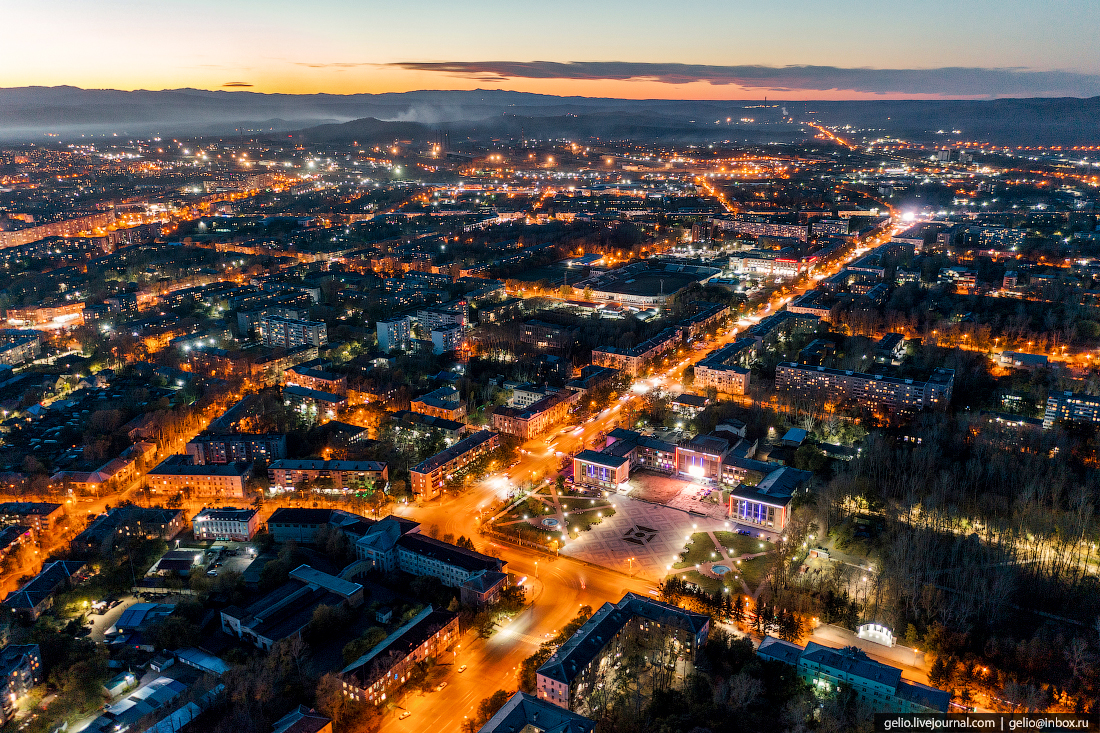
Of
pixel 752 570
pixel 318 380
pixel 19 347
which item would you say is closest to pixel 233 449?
pixel 318 380

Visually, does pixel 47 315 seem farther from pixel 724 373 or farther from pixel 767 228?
pixel 767 228

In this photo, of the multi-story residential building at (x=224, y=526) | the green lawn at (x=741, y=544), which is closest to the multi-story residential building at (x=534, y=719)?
the green lawn at (x=741, y=544)

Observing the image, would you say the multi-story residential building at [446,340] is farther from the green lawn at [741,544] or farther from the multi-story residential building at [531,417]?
the green lawn at [741,544]

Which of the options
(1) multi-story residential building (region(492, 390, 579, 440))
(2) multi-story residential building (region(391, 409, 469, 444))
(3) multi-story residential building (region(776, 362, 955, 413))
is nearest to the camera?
(2) multi-story residential building (region(391, 409, 469, 444))

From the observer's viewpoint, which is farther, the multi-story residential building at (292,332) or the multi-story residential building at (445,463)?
the multi-story residential building at (292,332)

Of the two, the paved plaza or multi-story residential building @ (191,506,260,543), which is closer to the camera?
the paved plaza

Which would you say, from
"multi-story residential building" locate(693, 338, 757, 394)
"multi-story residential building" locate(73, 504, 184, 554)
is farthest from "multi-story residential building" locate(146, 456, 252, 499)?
"multi-story residential building" locate(693, 338, 757, 394)

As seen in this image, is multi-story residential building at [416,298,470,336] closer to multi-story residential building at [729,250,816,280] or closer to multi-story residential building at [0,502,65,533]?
multi-story residential building at [0,502,65,533]
